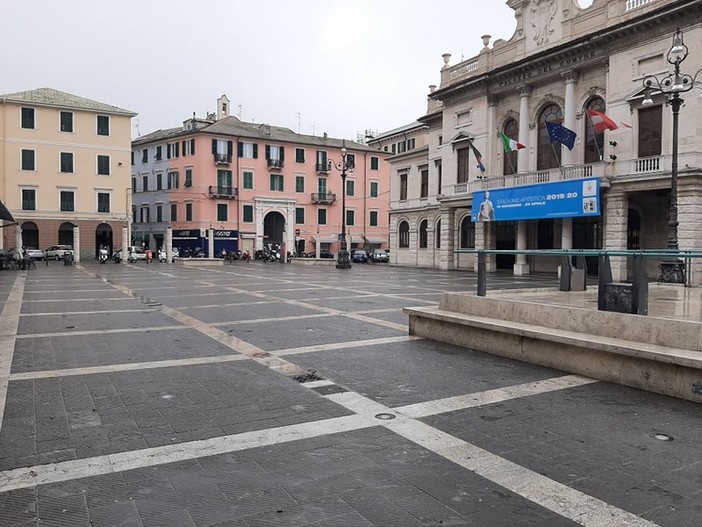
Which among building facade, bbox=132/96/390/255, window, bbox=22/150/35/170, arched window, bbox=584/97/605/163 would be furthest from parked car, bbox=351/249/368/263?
window, bbox=22/150/35/170

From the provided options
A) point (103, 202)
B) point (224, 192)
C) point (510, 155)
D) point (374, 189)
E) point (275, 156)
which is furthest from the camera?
point (374, 189)

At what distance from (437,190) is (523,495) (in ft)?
127

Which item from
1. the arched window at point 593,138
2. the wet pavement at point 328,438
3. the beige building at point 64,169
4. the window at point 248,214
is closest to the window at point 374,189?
the window at point 248,214

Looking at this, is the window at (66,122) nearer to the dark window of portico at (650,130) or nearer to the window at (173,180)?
the window at (173,180)

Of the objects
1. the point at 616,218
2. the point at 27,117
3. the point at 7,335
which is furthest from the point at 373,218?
the point at 7,335

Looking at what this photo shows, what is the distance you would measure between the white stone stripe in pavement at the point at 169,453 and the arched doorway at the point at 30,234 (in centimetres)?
4976


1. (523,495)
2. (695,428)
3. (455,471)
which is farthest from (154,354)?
(695,428)

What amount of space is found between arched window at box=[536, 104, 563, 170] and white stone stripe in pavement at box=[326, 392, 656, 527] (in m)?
28.6

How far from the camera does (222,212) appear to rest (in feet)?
190

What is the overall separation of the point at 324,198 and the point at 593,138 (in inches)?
1510

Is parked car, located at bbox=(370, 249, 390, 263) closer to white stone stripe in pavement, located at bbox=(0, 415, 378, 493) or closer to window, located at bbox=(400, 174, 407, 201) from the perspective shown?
window, located at bbox=(400, 174, 407, 201)

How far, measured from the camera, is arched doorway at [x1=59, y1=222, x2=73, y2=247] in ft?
158

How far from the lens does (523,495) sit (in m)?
3.60

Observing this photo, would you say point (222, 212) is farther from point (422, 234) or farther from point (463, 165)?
point (463, 165)
